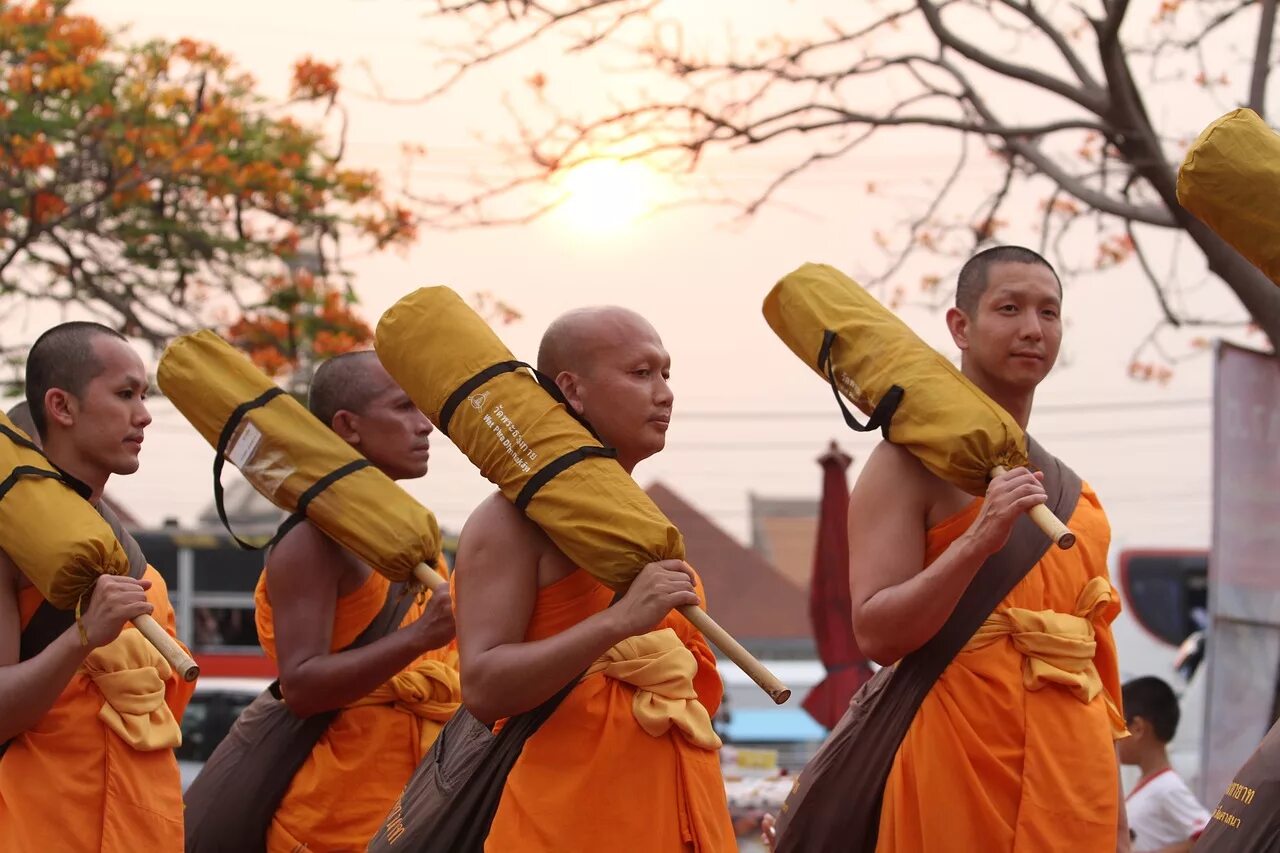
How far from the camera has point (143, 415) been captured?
4.68 meters

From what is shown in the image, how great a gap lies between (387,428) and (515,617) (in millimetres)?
1796

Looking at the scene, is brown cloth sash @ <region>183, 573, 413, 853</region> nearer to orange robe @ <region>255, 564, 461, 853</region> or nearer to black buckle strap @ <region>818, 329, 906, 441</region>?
orange robe @ <region>255, 564, 461, 853</region>

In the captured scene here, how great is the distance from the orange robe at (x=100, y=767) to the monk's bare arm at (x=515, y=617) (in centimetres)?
92

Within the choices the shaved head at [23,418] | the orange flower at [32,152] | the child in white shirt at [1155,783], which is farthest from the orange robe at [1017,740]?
the orange flower at [32,152]

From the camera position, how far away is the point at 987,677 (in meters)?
3.86

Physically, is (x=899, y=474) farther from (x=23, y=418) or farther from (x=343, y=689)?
(x=23, y=418)

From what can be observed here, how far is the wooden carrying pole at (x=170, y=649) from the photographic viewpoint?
3.80 metres

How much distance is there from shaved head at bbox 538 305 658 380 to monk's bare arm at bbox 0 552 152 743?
1.08m

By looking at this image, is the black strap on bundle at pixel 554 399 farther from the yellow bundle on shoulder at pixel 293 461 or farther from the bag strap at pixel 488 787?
the yellow bundle on shoulder at pixel 293 461

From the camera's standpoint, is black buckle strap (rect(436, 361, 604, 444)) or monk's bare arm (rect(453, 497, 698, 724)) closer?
monk's bare arm (rect(453, 497, 698, 724))

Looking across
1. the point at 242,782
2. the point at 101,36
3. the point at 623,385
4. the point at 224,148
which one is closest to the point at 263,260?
the point at 224,148

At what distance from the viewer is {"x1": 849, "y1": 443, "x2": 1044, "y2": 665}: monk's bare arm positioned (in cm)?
369

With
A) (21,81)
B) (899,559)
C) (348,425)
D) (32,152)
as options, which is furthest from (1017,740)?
(21,81)

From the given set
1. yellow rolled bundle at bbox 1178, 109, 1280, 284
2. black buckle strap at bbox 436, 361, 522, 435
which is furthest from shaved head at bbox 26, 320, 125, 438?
yellow rolled bundle at bbox 1178, 109, 1280, 284
